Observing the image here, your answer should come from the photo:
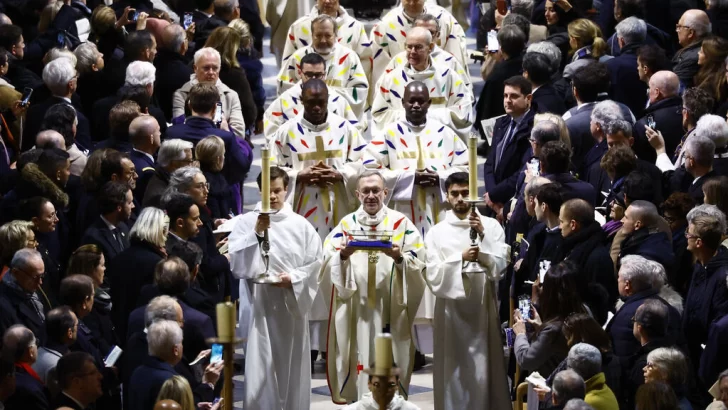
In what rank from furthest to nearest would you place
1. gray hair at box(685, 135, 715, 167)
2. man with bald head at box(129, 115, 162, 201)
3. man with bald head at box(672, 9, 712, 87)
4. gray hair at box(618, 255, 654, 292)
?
man with bald head at box(672, 9, 712, 87)
man with bald head at box(129, 115, 162, 201)
gray hair at box(685, 135, 715, 167)
gray hair at box(618, 255, 654, 292)

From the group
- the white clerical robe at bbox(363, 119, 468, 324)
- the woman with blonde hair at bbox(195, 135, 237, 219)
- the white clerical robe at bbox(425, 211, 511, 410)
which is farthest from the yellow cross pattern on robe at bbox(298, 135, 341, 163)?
the white clerical robe at bbox(425, 211, 511, 410)

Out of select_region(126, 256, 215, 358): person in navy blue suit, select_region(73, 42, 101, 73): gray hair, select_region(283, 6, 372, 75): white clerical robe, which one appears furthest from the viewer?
select_region(283, 6, 372, 75): white clerical robe

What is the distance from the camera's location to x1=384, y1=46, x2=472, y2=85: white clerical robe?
15.3 meters

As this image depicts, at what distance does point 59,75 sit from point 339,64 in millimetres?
2779

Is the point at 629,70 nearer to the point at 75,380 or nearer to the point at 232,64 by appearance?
the point at 232,64

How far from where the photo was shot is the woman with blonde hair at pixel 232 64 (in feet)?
49.8

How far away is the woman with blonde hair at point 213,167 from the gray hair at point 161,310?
Result: 8.51 feet

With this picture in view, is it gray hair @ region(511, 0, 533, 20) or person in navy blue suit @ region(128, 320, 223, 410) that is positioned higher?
gray hair @ region(511, 0, 533, 20)

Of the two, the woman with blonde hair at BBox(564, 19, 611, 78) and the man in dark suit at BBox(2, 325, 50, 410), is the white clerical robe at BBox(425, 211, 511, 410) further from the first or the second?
the woman with blonde hair at BBox(564, 19, 611, 78)

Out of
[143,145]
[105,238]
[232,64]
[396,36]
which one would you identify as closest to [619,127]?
[143,145]

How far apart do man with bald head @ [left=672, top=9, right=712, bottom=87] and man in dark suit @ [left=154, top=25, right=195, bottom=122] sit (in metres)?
4.36

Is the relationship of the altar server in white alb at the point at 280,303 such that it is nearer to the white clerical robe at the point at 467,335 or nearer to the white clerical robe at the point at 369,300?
the white clerical robe at the point at 369,300

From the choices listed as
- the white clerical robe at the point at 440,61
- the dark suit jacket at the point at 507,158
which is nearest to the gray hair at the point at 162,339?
the dark suit jacket at the point at 507,158

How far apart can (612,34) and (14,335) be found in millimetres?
8842
